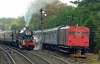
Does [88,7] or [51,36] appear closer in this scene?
[88,7]

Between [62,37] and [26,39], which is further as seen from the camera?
[26,39]

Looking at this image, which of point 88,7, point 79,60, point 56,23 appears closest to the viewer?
point 79,60

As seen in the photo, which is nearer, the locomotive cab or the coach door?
the coach door

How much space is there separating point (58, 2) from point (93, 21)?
64989 mm

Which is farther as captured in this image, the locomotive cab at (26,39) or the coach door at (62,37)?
the locomotive cab at (26,39)

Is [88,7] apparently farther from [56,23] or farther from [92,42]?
[56,23]

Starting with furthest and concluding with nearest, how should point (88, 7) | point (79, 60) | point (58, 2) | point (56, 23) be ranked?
point (58, 2) → point (56, 23) → point (88, 7) → point (79, 60)

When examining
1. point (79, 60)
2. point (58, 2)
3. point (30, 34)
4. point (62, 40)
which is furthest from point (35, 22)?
point (79, 60)

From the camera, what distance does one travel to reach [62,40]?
32594 millimetres

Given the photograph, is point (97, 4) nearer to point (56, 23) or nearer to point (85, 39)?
point (85, 39)

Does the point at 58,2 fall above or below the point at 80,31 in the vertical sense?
above

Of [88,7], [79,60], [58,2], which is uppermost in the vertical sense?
[58,2]

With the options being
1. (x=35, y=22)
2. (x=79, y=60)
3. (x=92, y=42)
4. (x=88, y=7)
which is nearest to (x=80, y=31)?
(x=88, y=7)

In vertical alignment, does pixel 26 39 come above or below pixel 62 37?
below
